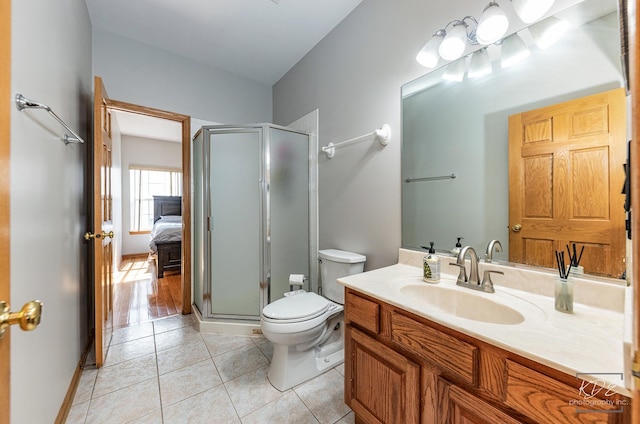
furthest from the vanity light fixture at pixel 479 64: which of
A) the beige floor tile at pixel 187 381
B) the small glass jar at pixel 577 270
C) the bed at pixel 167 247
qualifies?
the bed at pixel 167 247

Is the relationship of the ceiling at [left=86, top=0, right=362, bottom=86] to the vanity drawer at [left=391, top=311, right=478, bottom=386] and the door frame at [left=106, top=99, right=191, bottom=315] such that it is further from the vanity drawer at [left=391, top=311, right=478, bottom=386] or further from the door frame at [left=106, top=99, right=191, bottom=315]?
the vanity drawer at [left=391, top=311, right=478, bottom=386]

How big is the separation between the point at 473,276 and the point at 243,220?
187 centimetres

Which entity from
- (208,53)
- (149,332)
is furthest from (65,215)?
(208,53)

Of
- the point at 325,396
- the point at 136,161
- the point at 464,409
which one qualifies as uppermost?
the point at 136,161

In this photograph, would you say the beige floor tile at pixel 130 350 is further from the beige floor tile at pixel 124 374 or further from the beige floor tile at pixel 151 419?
the beige floor tile at pixel 151 419

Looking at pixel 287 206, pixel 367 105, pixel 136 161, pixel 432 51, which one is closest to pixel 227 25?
pixel 367 105

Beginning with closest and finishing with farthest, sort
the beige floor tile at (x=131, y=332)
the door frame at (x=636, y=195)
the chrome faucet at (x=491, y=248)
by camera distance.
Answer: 1. the door frame at (x=636, y=195)
2. the chrome faucet at (x=491, y=248)
3. the beige floor tile at (x=131, y=332)

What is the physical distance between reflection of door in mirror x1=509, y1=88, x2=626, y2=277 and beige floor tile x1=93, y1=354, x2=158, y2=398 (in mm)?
2383

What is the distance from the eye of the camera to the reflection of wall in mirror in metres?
0.99

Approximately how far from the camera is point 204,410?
1406 mm

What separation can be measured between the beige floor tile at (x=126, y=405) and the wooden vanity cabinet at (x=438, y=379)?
1.17 metres

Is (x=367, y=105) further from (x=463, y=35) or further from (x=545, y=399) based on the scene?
(x=545, y=399)

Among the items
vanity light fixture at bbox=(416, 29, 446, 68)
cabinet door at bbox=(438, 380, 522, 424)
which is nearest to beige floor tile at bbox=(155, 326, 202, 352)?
cabinet door at bbox=(438, 380, 522, 424)

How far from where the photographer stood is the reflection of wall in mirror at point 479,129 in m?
0.99
